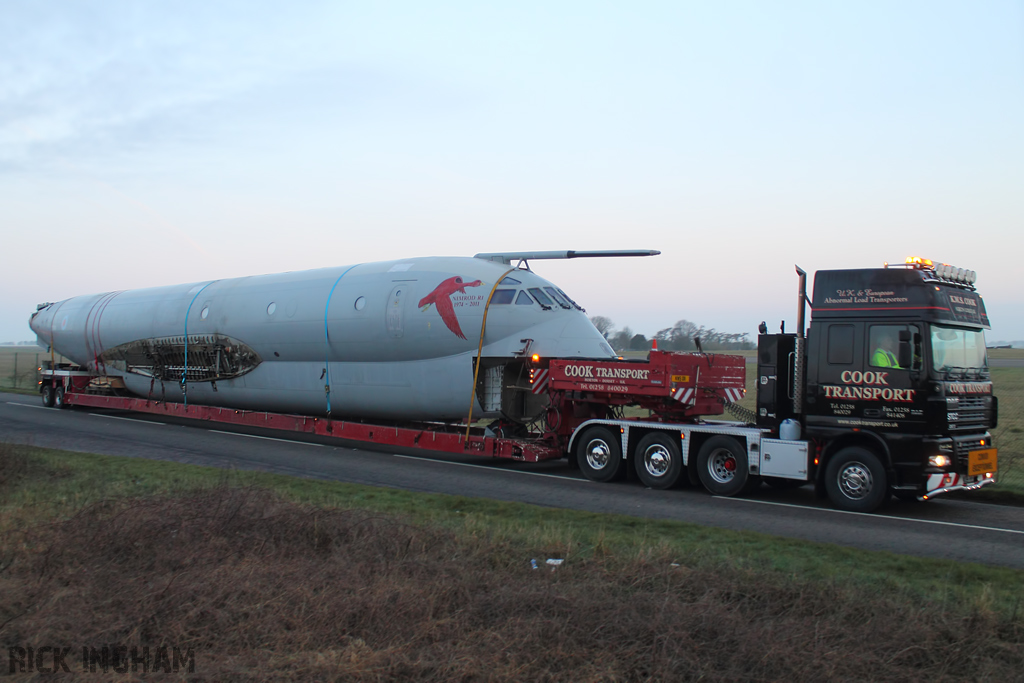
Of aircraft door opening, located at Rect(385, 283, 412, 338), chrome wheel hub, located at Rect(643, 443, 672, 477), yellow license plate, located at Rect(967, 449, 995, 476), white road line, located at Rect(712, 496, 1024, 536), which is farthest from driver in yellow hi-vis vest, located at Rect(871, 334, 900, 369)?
aircraft door opening, located at Rect(385, 283, 412, 338)

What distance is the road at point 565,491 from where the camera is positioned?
10039mm

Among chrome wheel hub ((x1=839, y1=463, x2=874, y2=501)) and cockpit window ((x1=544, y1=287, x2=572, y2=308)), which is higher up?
cockpit window ((x1=544, y1=287, x2=572, y2=308))

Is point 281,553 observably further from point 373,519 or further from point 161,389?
point 161,389

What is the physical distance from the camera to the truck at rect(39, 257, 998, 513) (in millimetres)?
11242

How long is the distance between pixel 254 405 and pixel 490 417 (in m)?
7.60

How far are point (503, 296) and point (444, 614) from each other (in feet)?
Answer: 34.0

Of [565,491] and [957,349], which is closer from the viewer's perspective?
[957,349]

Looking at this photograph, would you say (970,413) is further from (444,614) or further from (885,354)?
(444,614)

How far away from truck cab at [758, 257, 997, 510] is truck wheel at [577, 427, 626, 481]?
3.20 meters

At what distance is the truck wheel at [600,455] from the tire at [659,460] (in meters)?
0.36

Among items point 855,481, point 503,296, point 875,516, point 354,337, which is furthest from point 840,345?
point 354,337

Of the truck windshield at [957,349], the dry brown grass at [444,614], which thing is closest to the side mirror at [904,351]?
the truck windshield at [957,349]

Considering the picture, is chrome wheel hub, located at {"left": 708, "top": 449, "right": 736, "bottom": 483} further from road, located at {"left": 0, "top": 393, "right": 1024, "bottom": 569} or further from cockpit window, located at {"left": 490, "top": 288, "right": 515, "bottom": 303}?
cockpit window, located at {"left": 490, "top": 288, "right": 515, "bottom": 303}

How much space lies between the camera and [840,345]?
11875 millimetres
